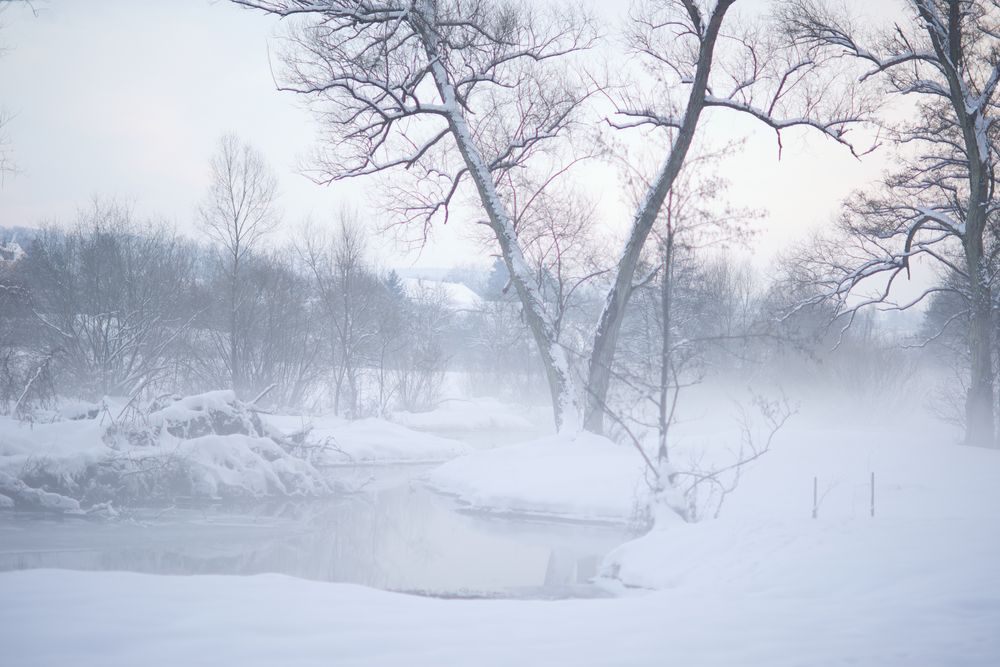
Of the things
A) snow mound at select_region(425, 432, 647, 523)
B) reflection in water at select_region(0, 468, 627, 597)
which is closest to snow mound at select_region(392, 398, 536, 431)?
snow mound at select_region(425, 432, 647, 523)

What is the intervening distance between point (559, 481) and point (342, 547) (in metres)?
4.64

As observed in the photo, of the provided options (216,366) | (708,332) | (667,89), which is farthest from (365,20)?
(708,332)

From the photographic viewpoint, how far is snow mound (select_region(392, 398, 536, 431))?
3334 cm

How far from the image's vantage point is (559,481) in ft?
42.1

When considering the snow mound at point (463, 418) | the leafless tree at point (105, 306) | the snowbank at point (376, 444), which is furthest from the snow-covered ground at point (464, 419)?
the leafless tree at point (105, 306)

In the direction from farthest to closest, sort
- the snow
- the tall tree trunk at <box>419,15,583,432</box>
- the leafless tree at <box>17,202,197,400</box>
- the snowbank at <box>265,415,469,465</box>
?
the snow < the leafless tree at <box>17,202,197,400</box> < the snowbank at <box>265,415,469,465</box> < the tall tree trunk at <box>419,15,583,432</box>

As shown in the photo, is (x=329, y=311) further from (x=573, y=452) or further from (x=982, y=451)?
(x=982, y=451)

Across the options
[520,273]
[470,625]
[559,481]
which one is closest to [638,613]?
[470,625]

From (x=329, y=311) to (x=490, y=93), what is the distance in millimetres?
20074

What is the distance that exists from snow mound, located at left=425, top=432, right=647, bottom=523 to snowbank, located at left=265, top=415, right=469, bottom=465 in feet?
19.7

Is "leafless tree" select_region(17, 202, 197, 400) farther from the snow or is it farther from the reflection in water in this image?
the snow

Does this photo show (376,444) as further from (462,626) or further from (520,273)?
(462,626)

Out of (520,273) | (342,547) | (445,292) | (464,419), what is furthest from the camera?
(445,292)

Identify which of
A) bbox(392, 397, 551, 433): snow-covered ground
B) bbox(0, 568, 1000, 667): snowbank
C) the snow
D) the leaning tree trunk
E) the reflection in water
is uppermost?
the snow
